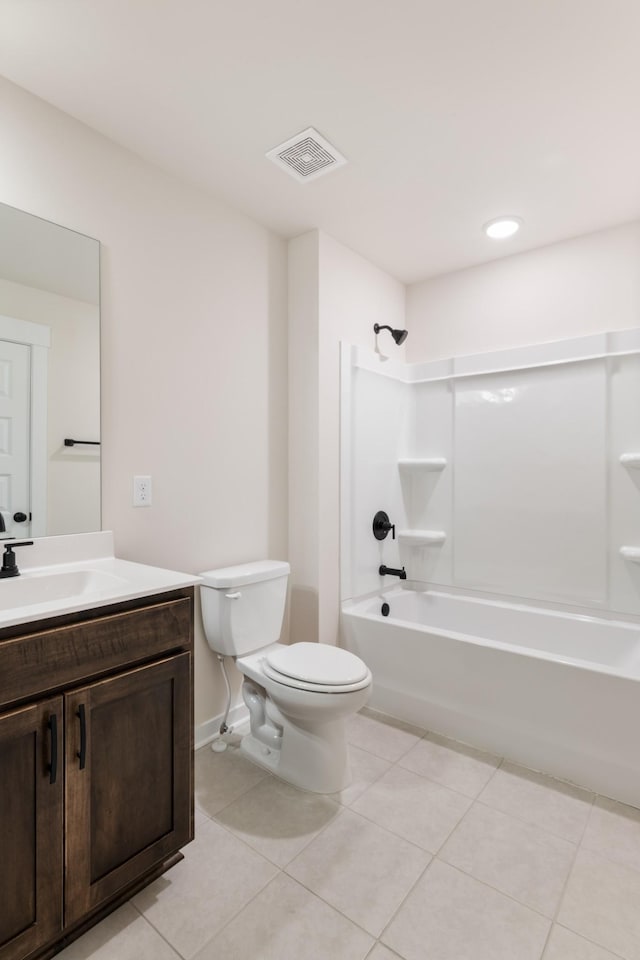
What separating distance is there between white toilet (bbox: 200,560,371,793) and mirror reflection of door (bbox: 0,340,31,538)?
2.50 ft

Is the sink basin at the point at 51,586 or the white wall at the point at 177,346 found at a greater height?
the white wall at the point at 177,346

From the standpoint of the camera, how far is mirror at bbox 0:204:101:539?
5.15ft

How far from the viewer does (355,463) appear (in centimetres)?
272

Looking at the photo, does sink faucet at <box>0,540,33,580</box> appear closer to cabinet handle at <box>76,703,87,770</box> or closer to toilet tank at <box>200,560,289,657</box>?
cabinet handle at <box>76,703,87,770</box>

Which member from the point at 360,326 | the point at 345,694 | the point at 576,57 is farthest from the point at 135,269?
the point at 345,694

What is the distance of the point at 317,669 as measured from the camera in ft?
5.95

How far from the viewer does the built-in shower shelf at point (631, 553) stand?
233 centimetres

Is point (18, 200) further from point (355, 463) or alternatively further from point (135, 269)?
point (355, 463)

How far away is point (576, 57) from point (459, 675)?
2.26 meters

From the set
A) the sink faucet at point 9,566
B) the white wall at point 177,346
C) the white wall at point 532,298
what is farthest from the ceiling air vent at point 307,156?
the sink faucet at point 9,566

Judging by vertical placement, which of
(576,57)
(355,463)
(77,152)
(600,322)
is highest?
(576,57)

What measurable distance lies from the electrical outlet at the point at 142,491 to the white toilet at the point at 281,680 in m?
0.41

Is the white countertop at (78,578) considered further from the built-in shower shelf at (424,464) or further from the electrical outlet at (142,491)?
the built-in shower shelf at (424,464)

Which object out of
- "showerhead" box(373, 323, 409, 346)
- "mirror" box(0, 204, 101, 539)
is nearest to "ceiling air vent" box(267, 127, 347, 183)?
"mirror" box(0, 204, 101, 539)
